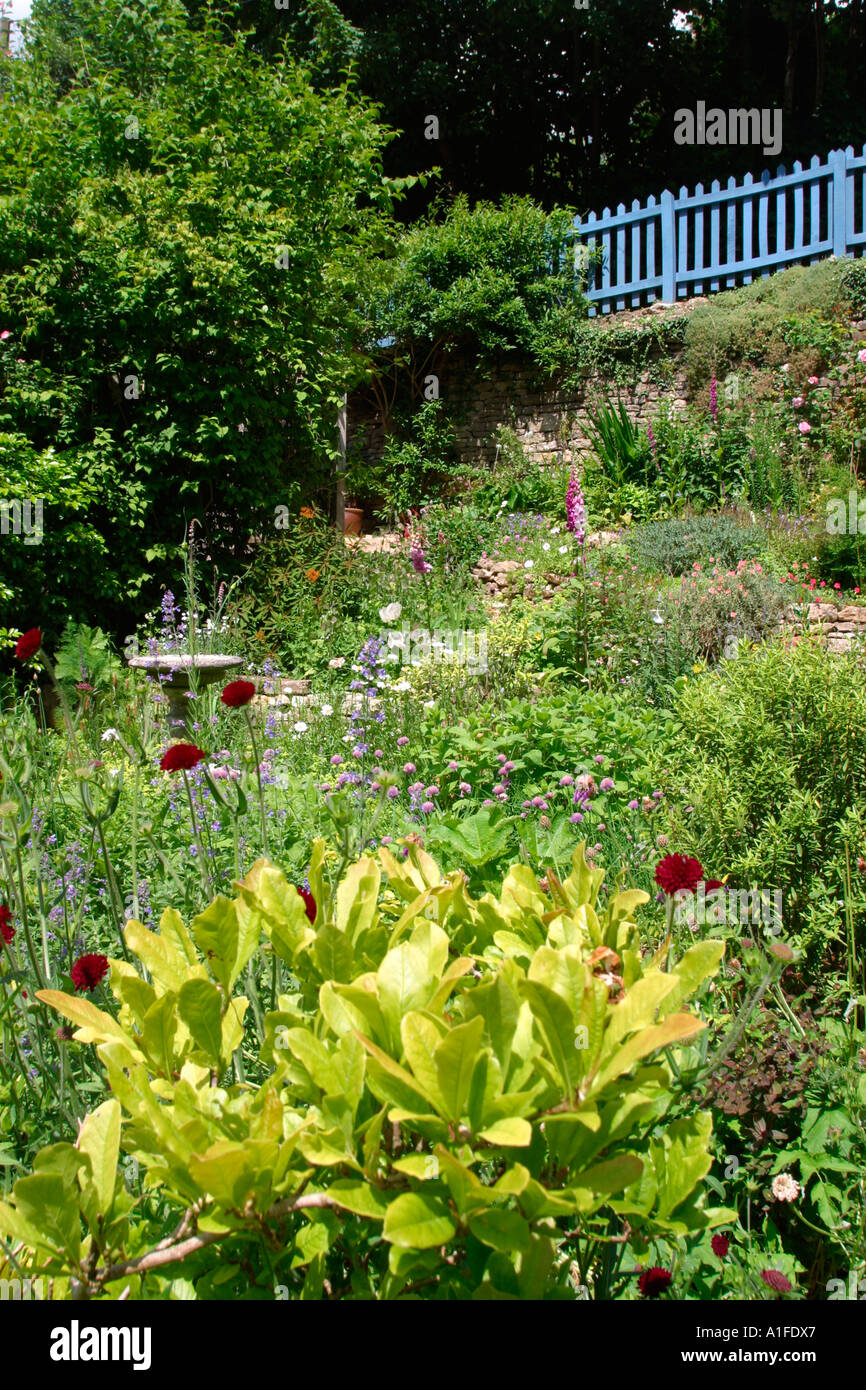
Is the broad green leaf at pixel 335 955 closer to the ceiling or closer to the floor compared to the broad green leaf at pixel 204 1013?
closer to the ceiling

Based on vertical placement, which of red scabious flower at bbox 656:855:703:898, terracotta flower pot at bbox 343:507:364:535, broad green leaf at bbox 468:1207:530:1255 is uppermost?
terracotta flower pot at bbox 343:507:364:535

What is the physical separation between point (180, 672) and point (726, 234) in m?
8.53

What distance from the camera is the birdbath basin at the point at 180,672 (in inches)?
173

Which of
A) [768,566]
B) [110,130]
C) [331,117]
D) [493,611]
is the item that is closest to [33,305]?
[110,130]

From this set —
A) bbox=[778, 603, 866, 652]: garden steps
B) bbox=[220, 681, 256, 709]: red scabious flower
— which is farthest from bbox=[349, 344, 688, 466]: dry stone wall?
bbox=[220, 681, 256, 709]: red scabious flower

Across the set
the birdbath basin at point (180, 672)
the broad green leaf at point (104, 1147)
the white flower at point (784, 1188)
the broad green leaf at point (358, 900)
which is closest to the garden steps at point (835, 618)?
the birdbath basin at point (180, 672)

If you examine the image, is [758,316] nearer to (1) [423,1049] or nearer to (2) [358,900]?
(2) [358,900]

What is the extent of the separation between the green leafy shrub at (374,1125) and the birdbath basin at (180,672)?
11.1 feet

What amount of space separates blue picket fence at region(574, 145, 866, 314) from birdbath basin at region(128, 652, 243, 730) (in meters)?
7.57

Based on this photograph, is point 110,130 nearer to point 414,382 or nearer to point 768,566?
point 414,382

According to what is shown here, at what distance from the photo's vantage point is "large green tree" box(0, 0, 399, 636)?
652 centimetres

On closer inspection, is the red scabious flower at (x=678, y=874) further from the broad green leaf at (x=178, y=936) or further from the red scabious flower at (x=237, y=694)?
the red scabious flower at (x=237, y=694)

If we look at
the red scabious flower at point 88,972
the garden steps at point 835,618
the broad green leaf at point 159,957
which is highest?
the garden steps at point 835,618

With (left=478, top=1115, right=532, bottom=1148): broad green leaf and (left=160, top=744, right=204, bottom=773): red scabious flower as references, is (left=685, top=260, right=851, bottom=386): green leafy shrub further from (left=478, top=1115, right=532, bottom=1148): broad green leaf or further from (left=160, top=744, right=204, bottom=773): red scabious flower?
(left=478, top=1115, right=532, bottom=1148): broad green leaf
